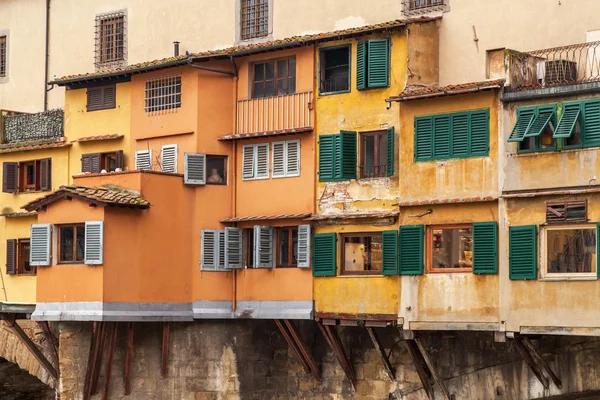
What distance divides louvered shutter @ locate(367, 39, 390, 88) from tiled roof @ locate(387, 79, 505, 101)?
2.95 ft

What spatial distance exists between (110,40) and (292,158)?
10159 millimetres

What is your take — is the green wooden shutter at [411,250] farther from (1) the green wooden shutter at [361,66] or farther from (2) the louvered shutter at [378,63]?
(1) the green wooden shutter at [361,66]

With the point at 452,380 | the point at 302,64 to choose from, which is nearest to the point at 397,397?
the point at 452,380

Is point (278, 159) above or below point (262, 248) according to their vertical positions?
above

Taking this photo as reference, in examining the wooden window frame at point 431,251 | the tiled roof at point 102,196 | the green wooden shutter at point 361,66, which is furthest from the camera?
the tiled roof at point 102,196

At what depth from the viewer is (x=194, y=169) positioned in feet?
126

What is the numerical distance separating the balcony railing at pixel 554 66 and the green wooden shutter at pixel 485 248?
9.54 ft

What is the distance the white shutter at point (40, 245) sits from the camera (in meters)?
38.8

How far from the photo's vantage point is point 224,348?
3853cm

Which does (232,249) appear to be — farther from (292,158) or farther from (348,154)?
(348,154)

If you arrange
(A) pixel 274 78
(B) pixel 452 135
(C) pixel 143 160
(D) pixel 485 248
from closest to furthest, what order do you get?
1. (D) pixel 485 248
2. (B) pixel 452 135
3. (A) pixel 274 78
4. (C) pixel 143 160

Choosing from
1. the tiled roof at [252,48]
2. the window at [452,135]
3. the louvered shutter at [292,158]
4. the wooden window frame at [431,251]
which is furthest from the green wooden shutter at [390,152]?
the louvered shutter at [292,158]

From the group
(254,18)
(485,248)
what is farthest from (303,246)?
(254,18)

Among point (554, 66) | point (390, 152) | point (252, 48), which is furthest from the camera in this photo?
point (252, 48)
